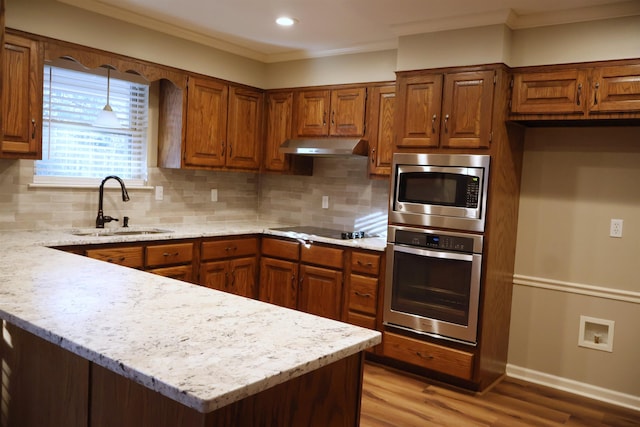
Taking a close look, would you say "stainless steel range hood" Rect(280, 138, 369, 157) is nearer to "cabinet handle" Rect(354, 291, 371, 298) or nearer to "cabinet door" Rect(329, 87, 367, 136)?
"cabinet door" Rect(329, 87, 367, 136)

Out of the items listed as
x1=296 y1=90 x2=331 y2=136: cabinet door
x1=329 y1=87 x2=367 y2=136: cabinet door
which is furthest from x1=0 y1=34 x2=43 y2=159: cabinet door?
x1=329 y1=87 x2=367 y2=136: cabinet door

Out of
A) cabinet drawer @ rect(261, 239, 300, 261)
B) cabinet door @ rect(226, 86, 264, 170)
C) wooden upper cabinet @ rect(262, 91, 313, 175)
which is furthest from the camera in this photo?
wooden upper cabinet @ rect(262, 91, 313, 175)

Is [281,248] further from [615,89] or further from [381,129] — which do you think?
[615,89]

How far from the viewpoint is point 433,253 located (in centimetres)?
351

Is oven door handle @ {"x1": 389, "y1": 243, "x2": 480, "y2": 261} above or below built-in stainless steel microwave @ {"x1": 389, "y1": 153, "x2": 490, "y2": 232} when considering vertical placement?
below

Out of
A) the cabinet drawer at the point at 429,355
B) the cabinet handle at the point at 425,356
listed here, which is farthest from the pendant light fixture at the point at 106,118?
the cabinet handle at the point at 425,356

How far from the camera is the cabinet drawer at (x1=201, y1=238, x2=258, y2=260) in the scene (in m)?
4.07

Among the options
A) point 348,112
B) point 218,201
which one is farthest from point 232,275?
point 348,112

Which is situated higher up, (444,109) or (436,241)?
(444,109)

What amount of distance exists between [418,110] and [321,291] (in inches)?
61.1

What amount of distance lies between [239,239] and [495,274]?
6.56 feet

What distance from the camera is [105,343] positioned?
1297 mm

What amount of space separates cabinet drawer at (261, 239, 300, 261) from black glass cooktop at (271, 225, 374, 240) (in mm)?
126

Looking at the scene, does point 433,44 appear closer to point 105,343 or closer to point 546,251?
point 546,251
